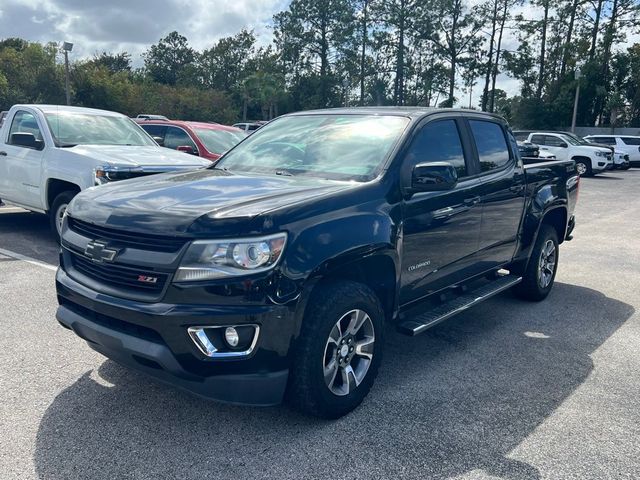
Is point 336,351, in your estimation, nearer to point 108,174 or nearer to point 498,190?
point 498,190

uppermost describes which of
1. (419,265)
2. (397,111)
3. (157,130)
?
(397,111)

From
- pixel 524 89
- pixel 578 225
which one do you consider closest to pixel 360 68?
pixel 524 89

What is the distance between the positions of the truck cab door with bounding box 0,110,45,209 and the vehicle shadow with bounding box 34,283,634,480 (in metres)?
4.40

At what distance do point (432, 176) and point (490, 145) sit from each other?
5.46 feet

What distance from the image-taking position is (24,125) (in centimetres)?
789

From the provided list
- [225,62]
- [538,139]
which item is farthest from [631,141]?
[225,62]

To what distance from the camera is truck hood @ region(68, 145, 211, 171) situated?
665cm

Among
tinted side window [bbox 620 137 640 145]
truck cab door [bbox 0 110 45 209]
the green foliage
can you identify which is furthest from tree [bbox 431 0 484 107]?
truck cab door [bbox 0 110 45 209]

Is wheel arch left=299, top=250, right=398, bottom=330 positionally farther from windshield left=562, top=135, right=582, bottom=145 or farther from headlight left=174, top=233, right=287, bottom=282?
windshield left=562, top=135, right=582, bottom=145

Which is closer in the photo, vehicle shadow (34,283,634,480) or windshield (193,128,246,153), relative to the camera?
vehicle shadow (34,283,634,480)

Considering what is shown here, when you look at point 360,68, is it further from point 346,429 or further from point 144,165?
point 346,429

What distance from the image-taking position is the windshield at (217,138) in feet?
34.0

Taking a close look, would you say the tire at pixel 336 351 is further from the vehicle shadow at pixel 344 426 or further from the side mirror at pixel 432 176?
the side mirror at pixel 432 176

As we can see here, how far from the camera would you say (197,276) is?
284cm
